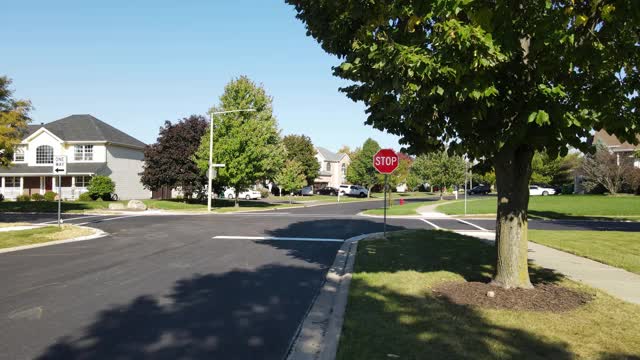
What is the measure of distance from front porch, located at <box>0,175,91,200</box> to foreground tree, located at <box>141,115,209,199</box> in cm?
914

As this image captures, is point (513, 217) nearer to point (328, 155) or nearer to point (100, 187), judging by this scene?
A: point (100, 187)

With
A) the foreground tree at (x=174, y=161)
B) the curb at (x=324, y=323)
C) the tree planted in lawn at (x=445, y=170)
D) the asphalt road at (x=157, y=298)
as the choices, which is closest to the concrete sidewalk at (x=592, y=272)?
the curb at (x=324, y=323)

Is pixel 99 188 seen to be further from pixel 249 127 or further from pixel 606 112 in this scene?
pixel 606 112

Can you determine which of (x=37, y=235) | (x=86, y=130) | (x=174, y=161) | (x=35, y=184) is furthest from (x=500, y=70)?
(x=35, y=184)

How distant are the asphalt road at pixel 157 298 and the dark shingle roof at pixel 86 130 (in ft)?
110

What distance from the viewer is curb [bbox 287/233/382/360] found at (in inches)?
197

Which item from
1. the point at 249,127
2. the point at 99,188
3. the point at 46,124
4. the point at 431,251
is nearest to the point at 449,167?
the point at 249,127

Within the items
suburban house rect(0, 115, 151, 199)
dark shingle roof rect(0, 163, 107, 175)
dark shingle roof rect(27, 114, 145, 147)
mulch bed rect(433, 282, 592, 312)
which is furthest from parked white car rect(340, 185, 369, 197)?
mulch bed rect(433, 282, 592, 312)

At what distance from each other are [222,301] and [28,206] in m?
30.9

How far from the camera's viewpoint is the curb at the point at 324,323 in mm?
5006

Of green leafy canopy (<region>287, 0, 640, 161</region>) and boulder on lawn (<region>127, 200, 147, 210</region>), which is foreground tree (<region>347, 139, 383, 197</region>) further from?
green leafy canopy (<region>287, 0, 640, 161</region>)

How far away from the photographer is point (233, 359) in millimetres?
4859

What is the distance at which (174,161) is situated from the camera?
1539 inches

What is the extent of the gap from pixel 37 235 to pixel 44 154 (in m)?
34.1
